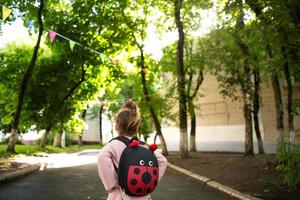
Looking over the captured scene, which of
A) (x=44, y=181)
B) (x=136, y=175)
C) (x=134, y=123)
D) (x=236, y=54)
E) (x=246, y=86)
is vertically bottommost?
(x=44, y=181)

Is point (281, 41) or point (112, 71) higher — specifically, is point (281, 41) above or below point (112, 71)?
below

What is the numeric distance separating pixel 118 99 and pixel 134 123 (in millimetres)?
42574

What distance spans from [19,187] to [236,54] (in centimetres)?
1155

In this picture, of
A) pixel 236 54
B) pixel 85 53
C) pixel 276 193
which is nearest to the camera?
pixel 276 193

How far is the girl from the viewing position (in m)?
3.45

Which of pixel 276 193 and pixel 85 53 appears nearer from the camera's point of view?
pixel 276 193

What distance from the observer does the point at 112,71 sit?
26438 millimetres

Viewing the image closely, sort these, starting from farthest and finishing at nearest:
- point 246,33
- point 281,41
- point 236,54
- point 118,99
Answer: point 118,99
point 236,54
point 246,33
point 281,41

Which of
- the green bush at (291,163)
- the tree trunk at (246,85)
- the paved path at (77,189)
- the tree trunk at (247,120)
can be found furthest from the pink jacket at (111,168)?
the tree trunk at (247,120)

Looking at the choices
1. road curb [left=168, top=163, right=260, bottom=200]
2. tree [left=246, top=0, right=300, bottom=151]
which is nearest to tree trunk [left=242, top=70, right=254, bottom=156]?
road curb [left=168, top=163, right=260, bottom=200]

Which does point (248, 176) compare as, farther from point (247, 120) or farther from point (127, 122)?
point (127, 122)

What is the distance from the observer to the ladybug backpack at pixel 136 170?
335 centimetres

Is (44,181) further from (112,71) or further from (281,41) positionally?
(112,71)

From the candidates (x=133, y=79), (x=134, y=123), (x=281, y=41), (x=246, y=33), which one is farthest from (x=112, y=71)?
(x=134, y=123)
